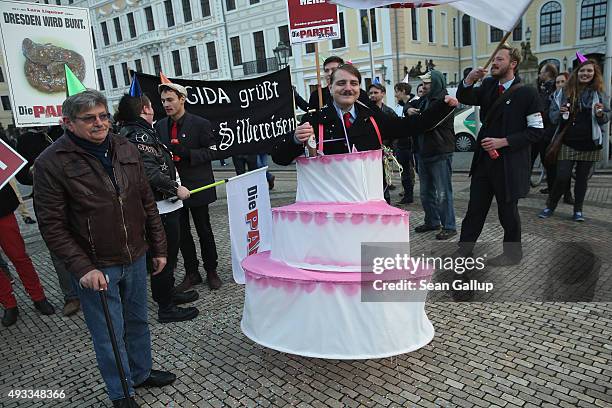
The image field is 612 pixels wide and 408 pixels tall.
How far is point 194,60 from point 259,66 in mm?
8152

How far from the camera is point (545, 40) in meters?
34.3

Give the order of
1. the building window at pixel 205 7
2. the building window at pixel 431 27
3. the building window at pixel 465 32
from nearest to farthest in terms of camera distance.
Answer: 1. the building window at pixel 431 27
2. the building window at pixel 465 32
3. the building window at pixel 205 7

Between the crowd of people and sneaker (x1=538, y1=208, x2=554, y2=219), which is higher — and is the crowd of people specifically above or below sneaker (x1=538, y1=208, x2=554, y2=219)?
above

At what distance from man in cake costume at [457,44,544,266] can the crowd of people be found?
11 millimetres

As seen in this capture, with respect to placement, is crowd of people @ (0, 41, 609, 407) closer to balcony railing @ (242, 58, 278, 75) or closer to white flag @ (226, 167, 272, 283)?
white flag @ (226, 167, 272, 283)

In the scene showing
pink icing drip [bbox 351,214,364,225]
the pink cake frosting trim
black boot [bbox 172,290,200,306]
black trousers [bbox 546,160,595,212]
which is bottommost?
black boot [bbox 172,290,200,306]

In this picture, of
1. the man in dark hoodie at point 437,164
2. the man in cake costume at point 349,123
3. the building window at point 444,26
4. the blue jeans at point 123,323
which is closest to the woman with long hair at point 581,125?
the man in dark hoodie at point 437,164

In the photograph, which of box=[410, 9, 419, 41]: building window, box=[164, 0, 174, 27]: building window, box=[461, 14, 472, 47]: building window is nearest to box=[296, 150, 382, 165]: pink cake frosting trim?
box=[410, 9, 419, 41]: building window

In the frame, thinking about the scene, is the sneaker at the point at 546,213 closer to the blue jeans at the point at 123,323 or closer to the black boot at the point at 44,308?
the blue jeans at the point at 123,323

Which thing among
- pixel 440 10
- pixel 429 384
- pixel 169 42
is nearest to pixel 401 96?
pixel 429 384

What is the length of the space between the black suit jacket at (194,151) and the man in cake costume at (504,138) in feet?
Result: 8.40

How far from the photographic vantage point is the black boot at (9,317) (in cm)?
427

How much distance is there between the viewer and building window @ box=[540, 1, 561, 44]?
1323 inches

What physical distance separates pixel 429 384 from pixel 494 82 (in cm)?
296
